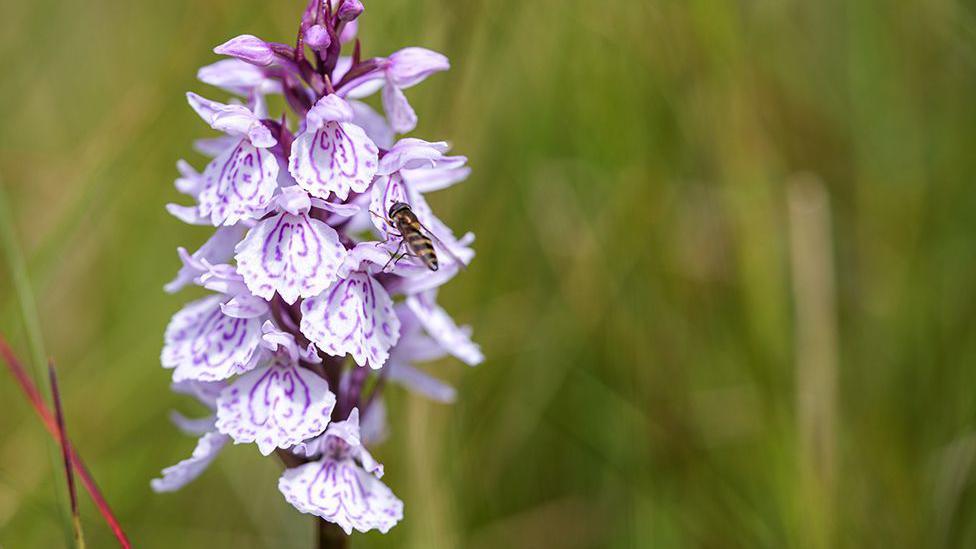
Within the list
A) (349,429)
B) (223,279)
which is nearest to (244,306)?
(223,279)

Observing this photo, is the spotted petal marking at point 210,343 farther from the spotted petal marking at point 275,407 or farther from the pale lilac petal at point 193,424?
the pale lilac petal at point 193,424

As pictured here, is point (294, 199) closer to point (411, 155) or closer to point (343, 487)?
point (411, 155)

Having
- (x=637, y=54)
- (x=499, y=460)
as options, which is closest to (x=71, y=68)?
(x=637, y=54)

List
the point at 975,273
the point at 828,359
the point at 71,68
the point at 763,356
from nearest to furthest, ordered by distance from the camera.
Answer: the point at 828,359
the point at 763,356
the point at 975,273
the point at 71,68

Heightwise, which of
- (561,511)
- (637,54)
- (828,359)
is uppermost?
(637,54)

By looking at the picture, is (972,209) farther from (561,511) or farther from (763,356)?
(561,511)
